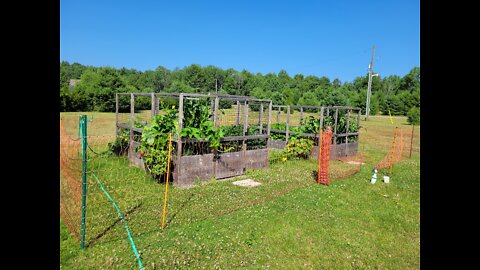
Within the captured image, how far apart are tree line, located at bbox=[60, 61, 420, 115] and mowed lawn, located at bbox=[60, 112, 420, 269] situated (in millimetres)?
31220

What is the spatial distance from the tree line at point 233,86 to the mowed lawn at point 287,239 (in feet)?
102

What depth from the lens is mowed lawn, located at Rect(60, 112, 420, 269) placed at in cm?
425

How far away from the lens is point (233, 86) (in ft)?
214

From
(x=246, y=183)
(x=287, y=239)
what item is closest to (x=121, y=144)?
(x=246, y=183)

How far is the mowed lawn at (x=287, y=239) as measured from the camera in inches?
167

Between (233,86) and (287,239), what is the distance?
61562 mm

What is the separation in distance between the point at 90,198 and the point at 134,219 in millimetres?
1676

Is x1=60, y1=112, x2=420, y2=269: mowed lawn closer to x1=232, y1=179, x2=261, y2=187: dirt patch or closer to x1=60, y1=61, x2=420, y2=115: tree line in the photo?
x1=232, y1=179, x2=261, y2=187: dirt patch

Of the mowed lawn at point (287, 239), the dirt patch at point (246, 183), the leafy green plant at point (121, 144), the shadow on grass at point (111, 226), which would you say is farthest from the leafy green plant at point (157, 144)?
the leafy green plant at point (121, 144)

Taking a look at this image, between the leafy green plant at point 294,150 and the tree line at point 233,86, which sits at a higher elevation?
the tree line at point 233,86

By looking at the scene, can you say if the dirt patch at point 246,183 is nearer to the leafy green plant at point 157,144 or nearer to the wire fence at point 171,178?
the wire fence at point 171,178

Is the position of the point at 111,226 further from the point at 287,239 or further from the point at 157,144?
the point at 287,239

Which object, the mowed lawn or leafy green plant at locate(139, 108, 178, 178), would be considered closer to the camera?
the mowed lawn

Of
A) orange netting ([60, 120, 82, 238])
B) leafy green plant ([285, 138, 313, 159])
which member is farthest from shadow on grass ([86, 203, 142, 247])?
leafy green plant ([285, 138, 313, 159])
